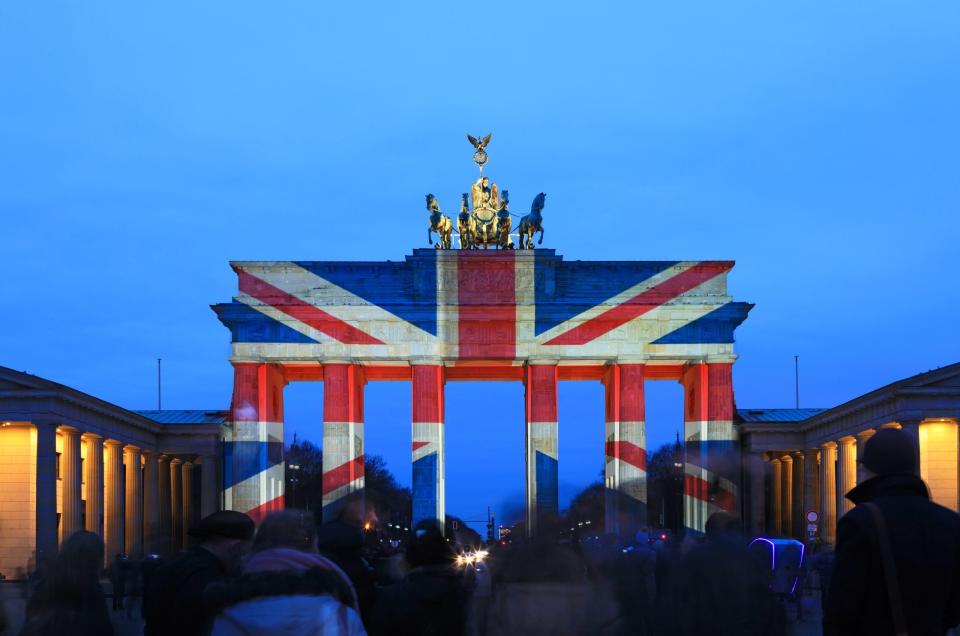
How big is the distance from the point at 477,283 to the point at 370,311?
17.0 ft

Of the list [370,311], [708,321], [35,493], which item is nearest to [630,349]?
[708,321]

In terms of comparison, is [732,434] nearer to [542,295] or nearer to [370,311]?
[542,295]

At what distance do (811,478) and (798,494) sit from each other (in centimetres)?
364

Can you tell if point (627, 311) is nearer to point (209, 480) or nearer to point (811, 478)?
point (811, 478)

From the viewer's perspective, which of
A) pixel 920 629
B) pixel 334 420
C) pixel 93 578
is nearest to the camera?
pixel 920 629

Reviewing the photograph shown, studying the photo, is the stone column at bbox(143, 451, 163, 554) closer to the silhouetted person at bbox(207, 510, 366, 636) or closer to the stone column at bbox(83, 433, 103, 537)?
the stone column at bbox(83, 433, 103, 537)

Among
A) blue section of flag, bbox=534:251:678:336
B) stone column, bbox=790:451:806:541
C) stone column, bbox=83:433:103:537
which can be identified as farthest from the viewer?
stone column, bbox=790:451:806:541

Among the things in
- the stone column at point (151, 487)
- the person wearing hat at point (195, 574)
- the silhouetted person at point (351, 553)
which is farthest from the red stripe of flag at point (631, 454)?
the person wearing hat at point (195, 574)

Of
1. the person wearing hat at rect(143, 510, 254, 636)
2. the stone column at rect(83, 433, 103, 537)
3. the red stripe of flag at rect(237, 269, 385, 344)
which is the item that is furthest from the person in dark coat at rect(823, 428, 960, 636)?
the red stripe of flag at rect(237, 269, 385, 344)

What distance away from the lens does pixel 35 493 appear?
50.9 metres

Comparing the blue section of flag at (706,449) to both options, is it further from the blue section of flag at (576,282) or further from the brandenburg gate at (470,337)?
the blue section of flag at (576,282)

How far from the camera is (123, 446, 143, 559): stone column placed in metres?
63.3

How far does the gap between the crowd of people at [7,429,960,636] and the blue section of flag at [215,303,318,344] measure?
174 ft

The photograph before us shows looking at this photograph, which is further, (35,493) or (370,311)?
(370,311)
